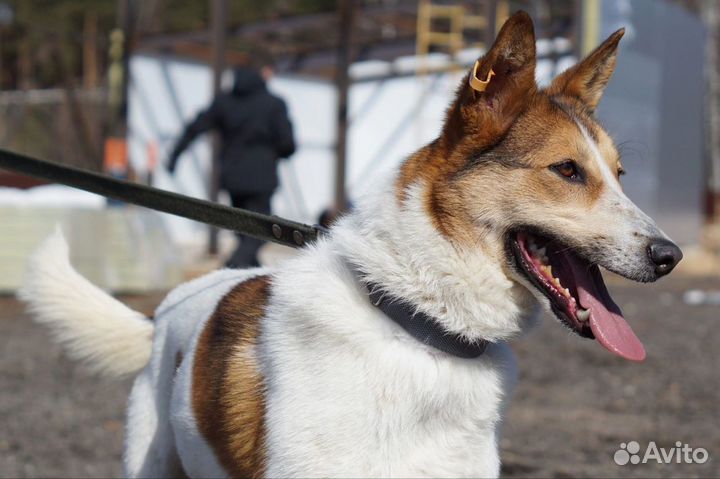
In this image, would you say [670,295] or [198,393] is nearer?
[198,393]

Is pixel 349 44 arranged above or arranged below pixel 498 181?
below

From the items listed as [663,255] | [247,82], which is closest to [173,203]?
[663,255]

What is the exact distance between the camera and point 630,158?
13.9 metres

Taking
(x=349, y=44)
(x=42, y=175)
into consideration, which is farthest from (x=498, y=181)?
(x=349, y=44)

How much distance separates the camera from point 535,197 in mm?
2668

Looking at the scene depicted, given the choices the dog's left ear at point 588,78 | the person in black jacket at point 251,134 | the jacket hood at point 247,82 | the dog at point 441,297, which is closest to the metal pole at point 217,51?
the person in black jacket at point 251,134

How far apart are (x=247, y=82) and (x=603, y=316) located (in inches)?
274

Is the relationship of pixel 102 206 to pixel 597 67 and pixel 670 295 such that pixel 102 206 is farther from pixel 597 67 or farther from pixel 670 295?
pixel 597 67

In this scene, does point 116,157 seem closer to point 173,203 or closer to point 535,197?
point 173,203

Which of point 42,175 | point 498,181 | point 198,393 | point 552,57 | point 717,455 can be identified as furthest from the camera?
point 552,57

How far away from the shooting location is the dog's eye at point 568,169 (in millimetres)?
2697

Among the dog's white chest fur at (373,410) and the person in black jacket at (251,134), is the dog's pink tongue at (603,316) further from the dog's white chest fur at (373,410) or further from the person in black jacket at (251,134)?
the person in black jacket at (251,134)

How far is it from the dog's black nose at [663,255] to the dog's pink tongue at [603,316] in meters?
0.18

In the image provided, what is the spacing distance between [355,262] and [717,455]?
126 inches
